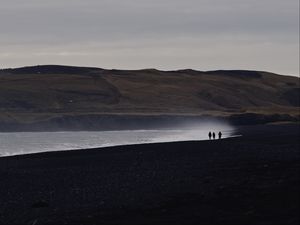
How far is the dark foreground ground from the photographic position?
22359 millimetres

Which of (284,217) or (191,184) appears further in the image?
(191,184)

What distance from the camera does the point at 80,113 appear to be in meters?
192

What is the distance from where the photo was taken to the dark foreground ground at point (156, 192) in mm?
22359

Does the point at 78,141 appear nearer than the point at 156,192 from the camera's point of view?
No

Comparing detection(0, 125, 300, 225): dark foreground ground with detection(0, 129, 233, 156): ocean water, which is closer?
detection(0, 125, 300, 225): dark foreground ground

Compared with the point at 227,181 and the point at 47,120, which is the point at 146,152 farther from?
the point at 47,120

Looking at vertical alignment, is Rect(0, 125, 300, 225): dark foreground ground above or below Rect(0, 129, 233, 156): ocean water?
below

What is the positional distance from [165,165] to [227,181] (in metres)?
13.0

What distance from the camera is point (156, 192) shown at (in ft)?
96.6

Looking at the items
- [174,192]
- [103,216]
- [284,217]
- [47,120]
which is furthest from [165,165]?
[47,120]

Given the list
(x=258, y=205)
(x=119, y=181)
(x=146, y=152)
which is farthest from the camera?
(x=146, y=152)

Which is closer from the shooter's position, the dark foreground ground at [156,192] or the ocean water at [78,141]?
the dark foreground ground at [156,192]

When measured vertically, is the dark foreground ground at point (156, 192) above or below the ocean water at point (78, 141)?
below

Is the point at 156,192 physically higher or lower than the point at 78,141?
lower
